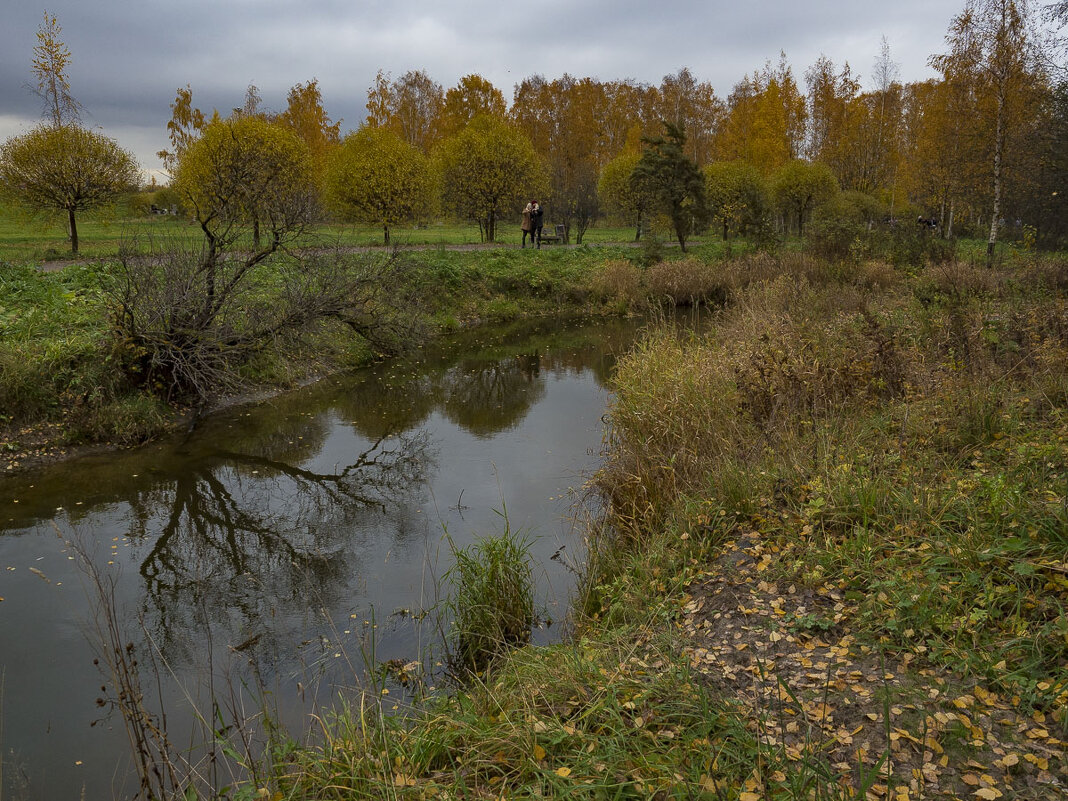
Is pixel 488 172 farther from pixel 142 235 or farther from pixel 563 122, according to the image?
pixel 563 122

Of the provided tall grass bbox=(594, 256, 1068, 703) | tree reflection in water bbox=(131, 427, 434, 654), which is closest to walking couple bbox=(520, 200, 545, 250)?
tall grass bbox=(594, 256, 1068, 703)

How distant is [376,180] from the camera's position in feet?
76.3

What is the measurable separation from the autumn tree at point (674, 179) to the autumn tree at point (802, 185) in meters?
7.05

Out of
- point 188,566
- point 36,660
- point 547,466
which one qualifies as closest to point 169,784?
point 36,660

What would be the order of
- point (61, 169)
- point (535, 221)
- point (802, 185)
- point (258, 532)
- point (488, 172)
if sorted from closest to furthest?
point (258, 532) → point (61, 169) → point (535, 221) → point (488, 172) → point (802, 185)

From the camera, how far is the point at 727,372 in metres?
8.19

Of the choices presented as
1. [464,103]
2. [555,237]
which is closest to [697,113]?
[464,103]

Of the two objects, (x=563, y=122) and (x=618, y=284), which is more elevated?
(x=563, y=122)

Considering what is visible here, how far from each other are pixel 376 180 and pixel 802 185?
18.0 m

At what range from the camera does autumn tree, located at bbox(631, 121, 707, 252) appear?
24.6m

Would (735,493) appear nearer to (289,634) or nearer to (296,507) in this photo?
(289,634)

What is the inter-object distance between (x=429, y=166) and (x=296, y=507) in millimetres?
20564

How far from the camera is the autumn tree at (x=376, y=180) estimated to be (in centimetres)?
2333

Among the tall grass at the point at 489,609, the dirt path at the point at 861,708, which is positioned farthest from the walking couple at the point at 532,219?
the dirt path at the point at 861,708
